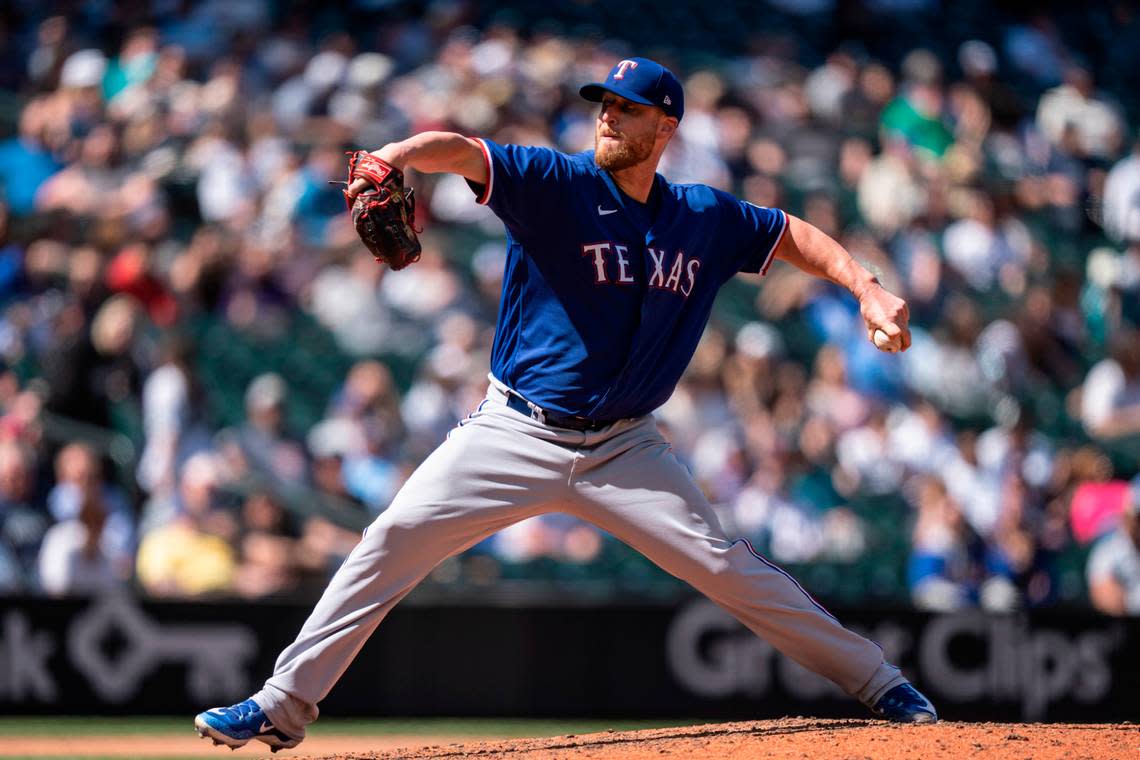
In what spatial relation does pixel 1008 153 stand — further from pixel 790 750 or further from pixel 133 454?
pixel 790 750

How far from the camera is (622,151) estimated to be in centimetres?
465

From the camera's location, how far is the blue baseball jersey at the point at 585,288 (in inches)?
179

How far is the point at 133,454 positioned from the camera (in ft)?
28.5

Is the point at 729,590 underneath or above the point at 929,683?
above

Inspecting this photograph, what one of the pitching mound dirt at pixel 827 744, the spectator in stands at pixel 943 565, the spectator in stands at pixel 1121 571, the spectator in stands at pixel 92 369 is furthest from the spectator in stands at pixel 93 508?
the spectator in stands at pixel 1121 571

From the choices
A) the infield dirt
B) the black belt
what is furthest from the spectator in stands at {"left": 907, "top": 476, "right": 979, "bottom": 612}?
the black belt

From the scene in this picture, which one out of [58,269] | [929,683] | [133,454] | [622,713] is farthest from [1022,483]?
[58,269]

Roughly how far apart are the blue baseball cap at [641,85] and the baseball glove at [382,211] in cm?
72

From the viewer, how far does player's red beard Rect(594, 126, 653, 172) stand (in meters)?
4.65

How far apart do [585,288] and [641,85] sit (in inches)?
24.1

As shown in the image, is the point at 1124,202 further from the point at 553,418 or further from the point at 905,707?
the point at 553,418

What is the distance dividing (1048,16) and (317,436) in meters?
8.18

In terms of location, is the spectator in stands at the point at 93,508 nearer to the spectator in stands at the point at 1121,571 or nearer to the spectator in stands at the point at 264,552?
the spectator in stands at the point at 264,552

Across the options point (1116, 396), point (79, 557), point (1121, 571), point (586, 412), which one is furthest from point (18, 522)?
point (1116, 396)
